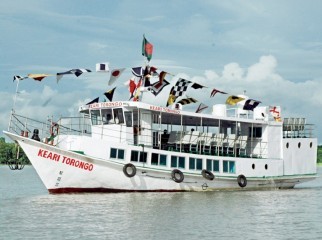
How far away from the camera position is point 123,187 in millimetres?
31688

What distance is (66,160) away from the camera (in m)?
30.5

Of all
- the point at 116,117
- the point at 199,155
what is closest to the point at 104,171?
the point at 116,117

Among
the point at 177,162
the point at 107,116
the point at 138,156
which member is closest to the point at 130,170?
the point at 138,156

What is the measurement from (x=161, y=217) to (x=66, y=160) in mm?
8099

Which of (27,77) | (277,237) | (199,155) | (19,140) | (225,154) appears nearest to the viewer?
(277,237)

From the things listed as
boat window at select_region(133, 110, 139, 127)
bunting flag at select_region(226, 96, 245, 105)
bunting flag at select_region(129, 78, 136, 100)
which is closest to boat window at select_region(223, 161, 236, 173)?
bunting flag at select_region(226, 96, 245, 105)

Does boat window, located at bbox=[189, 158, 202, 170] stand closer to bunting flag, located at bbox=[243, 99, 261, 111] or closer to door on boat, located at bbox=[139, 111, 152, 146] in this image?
door on boat, located at bbox=[139, 111, 152, 146]

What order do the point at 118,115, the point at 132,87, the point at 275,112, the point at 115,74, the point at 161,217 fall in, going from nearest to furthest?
the point at 161,217 < the point at 118,115 < the point at 115,74 < the point at 132,87 < the point at 275,112

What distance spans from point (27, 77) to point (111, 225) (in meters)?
13.3

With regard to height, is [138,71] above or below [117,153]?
above

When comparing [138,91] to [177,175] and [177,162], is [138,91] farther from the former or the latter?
[177,175]

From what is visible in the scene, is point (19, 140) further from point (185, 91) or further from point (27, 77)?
point (185, 91)

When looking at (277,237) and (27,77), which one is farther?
(27,77)

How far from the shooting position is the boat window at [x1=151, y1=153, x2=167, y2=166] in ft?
108
